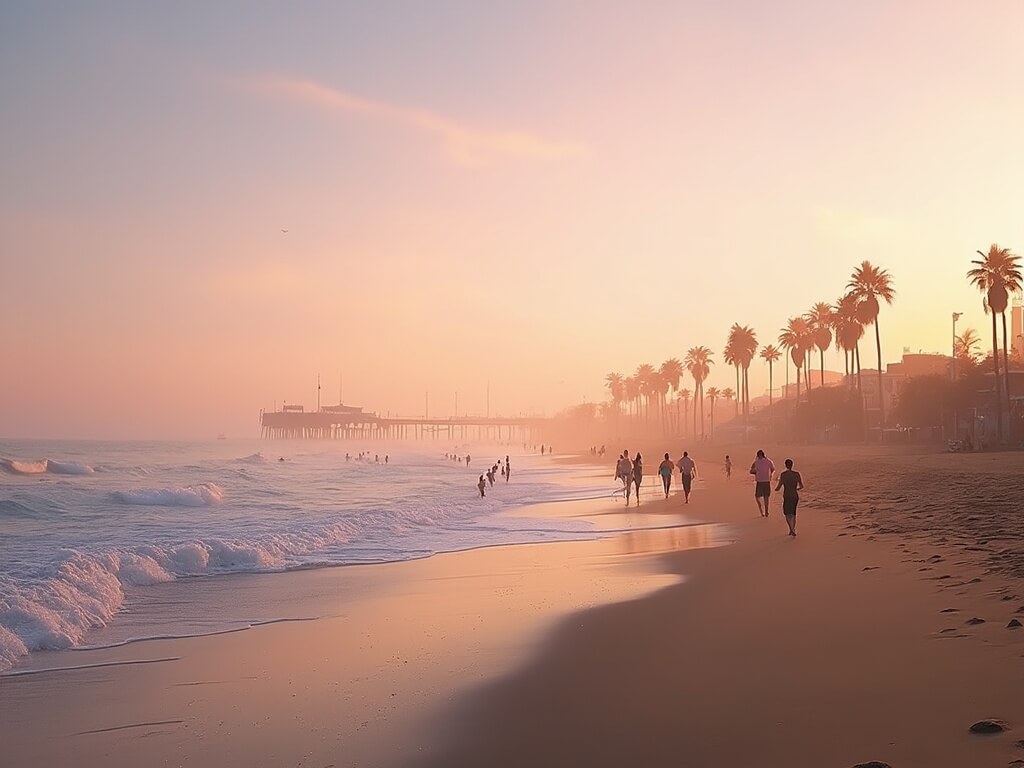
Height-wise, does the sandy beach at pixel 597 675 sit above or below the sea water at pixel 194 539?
above

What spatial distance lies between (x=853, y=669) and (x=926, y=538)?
25.8 ft

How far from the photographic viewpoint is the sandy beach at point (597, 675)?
5.11 m

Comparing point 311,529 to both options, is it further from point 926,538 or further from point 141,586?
point 926,538

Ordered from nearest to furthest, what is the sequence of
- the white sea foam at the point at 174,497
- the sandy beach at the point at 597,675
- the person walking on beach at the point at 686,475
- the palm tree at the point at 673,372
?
the sandy beach at the point at 597,675, the person walking on beach at the point at 686,475, the white sea foam at the point at 174,497, the palm tree at the point at 673,372

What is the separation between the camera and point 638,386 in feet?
555

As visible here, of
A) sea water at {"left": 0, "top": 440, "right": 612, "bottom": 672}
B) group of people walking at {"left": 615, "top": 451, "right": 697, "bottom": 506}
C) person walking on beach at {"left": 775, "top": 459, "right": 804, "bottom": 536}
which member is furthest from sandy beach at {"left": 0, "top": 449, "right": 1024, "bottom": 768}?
group of people walking at {"left": 615, "top": 451, "right": 697, "bottom": 506}

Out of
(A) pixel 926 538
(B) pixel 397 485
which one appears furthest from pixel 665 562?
(B) pixel 397 485

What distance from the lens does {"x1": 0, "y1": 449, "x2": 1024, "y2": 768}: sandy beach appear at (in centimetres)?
511

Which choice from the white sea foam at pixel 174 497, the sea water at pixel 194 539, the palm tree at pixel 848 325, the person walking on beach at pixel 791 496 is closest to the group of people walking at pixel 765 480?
the person walking on beach at pixel 791 496

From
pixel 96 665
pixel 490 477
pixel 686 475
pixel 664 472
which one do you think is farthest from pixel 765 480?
pixel 490 477

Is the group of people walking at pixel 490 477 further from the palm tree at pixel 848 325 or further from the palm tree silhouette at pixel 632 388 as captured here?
the palm tree silhouette at pixel 632 388

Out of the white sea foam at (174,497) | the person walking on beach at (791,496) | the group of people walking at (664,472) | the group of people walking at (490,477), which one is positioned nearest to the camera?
the person walking on beach at (791,496)

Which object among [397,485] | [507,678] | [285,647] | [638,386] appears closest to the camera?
[507,678]

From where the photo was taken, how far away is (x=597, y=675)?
7016 mm
